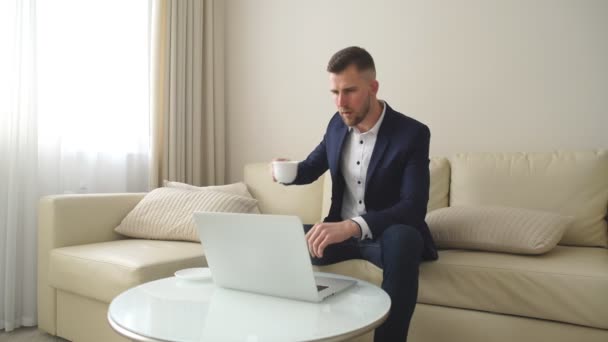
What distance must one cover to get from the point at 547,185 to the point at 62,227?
78.7 inches

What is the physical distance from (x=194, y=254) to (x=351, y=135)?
2.46 ft

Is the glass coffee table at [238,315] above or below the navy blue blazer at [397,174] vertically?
below

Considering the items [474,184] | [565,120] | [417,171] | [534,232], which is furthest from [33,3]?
[565,120]

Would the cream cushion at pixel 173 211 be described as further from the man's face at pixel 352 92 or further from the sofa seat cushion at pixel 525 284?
the sofa seat cushion at pixel 525 284

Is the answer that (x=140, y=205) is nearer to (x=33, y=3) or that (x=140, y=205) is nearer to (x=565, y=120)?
(x=33, y=3)

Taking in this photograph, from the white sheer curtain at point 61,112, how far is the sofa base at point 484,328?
1795 millimetres

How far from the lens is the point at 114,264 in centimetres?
174

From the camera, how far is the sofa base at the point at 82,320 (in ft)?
5.98

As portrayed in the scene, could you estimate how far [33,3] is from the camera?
2.31 metres

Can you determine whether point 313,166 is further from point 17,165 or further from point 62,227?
point 17,165

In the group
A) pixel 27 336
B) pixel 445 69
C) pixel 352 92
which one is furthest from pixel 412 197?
pixel 27 336

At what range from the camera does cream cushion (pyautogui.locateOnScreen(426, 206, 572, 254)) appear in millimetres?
1645

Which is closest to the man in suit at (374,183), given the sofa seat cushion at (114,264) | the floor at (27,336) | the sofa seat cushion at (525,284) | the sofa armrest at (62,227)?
the sofa seat cushion at (525,284)

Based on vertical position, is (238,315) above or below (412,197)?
below
